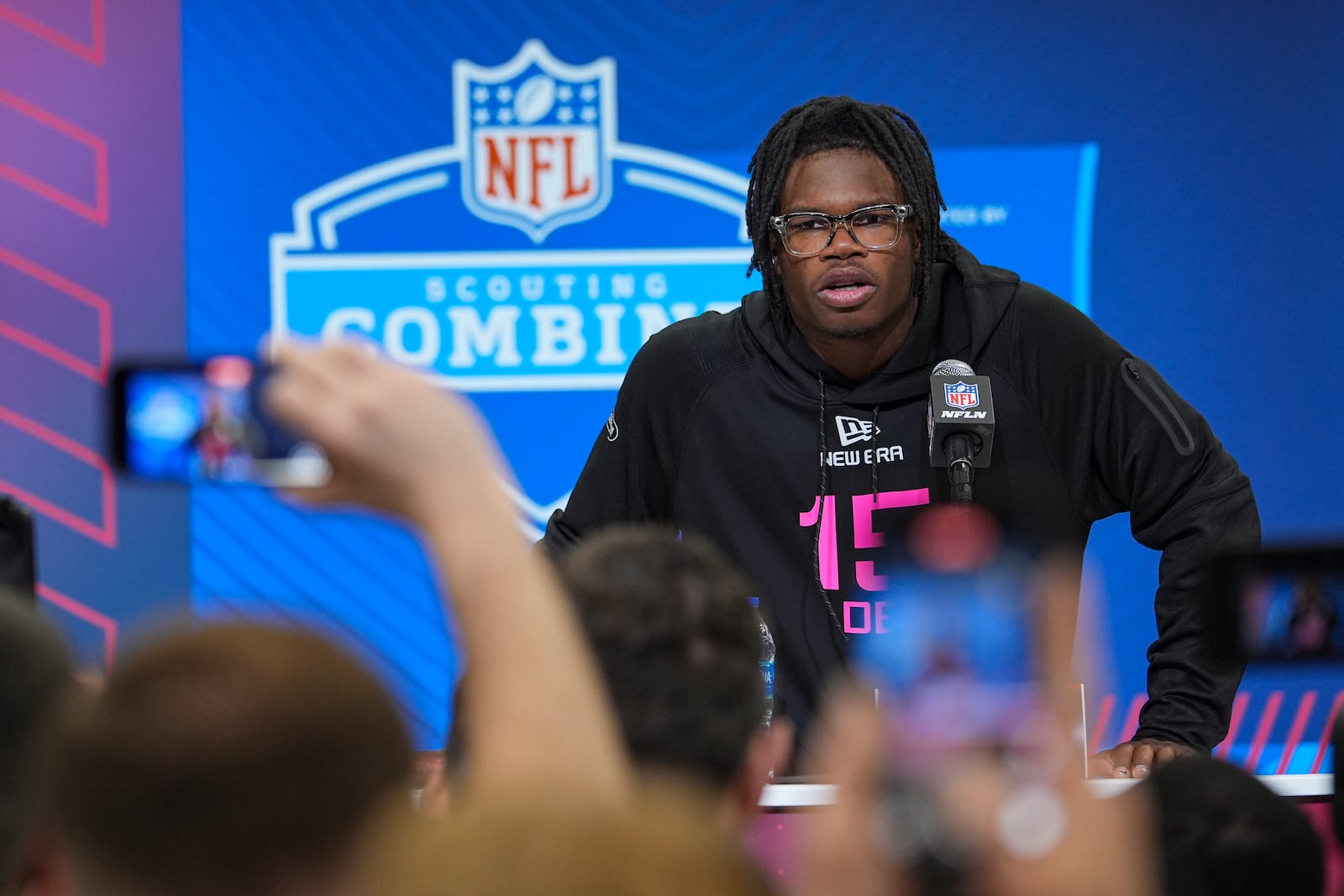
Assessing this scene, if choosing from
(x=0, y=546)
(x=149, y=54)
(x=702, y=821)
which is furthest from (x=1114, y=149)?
(x=702, y=821)

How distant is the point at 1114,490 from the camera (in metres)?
2.57

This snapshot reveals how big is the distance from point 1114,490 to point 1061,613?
194cm

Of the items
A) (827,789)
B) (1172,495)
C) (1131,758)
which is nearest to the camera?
(827,789)

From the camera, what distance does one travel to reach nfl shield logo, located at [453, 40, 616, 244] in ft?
13.6

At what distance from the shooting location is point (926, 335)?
2594 millimetres

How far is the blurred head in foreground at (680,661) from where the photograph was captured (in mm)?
1019

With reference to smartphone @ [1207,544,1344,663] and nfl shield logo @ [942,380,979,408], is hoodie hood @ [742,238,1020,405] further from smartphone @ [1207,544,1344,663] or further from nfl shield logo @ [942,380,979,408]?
smartphone @ [1207,544,1344,663]

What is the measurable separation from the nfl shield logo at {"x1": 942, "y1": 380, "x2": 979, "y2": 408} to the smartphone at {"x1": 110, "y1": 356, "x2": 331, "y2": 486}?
1.49 m

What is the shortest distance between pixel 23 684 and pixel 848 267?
5.41 ft

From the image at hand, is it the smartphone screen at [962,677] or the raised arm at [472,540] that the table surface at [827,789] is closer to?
the smartphone screen at [962,677]

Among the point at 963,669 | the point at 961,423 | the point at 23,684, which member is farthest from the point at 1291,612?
the point at 961,423

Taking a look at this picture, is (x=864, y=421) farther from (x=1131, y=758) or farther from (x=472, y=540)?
(x=472, y=540)

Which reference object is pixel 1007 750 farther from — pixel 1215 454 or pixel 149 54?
pixel 149 54

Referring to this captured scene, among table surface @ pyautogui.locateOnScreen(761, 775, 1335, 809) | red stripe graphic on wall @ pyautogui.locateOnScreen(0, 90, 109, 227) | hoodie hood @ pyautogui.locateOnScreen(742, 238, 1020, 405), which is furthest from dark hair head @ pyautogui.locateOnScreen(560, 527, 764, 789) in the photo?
red stripe graphic on wall @ pyautogui.locateOnScreen(0, 90, 109, 227)
